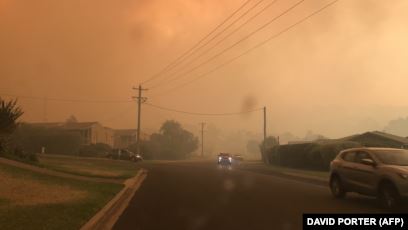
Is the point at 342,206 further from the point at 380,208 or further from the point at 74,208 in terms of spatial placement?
the point at 74,208

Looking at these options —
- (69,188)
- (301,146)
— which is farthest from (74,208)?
(301,146)

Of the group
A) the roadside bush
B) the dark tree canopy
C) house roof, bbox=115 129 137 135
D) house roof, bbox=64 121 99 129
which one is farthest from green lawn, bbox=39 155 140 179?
house roof, bbox=115 129 137 135

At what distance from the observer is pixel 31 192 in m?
17.6

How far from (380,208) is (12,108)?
24.2 m

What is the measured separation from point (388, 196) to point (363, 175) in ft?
5.60

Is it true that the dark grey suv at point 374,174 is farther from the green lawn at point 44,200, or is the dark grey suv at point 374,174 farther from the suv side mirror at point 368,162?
the green lawn at point 44,200

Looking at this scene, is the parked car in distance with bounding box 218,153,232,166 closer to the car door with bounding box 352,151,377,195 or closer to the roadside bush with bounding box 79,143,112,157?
the roadside bush with bounding box 79,143,112,157

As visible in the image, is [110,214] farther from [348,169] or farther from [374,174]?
[348,169]

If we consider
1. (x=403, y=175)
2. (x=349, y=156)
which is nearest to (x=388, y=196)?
(x=403, y=175)

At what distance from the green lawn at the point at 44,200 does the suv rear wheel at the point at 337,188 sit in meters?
7.61

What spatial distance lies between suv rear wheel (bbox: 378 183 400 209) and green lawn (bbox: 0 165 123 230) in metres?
7.91

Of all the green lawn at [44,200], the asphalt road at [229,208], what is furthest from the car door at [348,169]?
the green lawn at [44,200]

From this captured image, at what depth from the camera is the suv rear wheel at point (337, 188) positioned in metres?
18.2

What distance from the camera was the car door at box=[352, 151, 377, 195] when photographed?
16.0m
